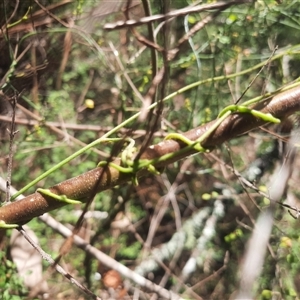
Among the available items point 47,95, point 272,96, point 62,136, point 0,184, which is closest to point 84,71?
point 47,95

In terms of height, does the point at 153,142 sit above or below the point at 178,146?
below

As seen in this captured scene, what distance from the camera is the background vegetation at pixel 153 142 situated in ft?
5.47

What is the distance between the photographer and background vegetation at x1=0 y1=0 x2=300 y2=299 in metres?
1.67

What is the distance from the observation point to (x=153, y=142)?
5.46 ft

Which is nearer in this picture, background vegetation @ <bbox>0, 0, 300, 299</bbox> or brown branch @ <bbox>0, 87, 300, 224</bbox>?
brown branch @ <bbox>0, 87, 300, 224</bbox>

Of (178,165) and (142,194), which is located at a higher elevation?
(178,165)

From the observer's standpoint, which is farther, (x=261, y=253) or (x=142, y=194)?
(x=142, y=194)

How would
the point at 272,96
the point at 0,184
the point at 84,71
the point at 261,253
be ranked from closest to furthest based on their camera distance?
1. the point at 261,253
2. the point at 272,96
3. the point at 0,184
4. the point at 84,71

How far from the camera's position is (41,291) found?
1.61m

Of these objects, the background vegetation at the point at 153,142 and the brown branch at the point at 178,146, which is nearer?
the brown branch at the point at 178,146

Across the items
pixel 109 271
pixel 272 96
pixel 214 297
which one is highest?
pixel 272 96

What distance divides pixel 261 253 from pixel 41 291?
1276 mm

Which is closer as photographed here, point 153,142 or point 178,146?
Answer: point 178,146

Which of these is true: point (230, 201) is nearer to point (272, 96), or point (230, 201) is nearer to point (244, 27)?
point (244, 27)
